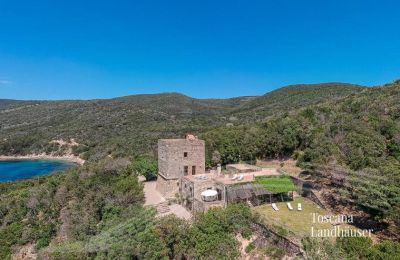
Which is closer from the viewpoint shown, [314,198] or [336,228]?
[336,228]

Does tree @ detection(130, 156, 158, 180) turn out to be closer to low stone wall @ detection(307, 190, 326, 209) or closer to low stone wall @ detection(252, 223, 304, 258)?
low stone wall @ detection(307, 190, 326, 209)

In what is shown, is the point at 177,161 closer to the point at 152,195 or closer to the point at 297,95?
the point at 152,195

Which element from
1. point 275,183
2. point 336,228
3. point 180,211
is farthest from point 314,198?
point 180,211

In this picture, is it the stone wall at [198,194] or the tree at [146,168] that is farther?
the tree at [146,168]

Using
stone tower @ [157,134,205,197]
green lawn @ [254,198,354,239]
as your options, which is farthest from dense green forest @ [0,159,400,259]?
stone tower @ [157,134,205,197]

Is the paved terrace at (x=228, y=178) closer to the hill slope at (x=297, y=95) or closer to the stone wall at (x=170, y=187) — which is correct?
the stone wall at (x=170, y=187)

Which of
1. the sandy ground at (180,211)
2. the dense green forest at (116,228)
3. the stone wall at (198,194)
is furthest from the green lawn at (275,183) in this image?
the sandy ground at (180,211)
